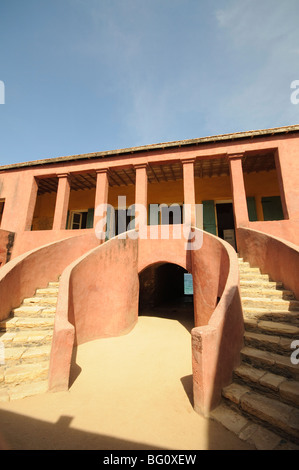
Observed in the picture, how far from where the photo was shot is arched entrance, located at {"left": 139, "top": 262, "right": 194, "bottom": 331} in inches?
387

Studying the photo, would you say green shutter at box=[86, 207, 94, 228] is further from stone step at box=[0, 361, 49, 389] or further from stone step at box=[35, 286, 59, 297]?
stone step at box=[0, 361, 49, 389]

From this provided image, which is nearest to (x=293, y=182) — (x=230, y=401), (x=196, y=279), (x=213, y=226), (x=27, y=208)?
(x=213, y=226)

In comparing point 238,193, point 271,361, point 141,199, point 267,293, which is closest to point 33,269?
point 141,199

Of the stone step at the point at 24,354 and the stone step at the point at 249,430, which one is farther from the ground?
the stone step at the point at 24,354

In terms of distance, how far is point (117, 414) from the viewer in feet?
9.09

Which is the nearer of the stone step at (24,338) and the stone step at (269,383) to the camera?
the stone step at (269,383)

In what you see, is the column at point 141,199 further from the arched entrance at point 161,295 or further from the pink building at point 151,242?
the arched entrance at point 161,295

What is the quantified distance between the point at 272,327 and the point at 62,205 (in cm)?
907

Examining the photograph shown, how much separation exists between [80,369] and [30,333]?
121 centimetres

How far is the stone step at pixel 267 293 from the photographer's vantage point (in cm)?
436

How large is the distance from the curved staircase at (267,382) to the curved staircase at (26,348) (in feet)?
8.95

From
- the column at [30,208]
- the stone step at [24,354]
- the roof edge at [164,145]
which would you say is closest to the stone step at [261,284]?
the stone step at [24,354]

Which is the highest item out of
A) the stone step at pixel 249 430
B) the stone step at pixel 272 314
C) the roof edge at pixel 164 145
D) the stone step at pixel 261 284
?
the roof edge at pixel 164 145
